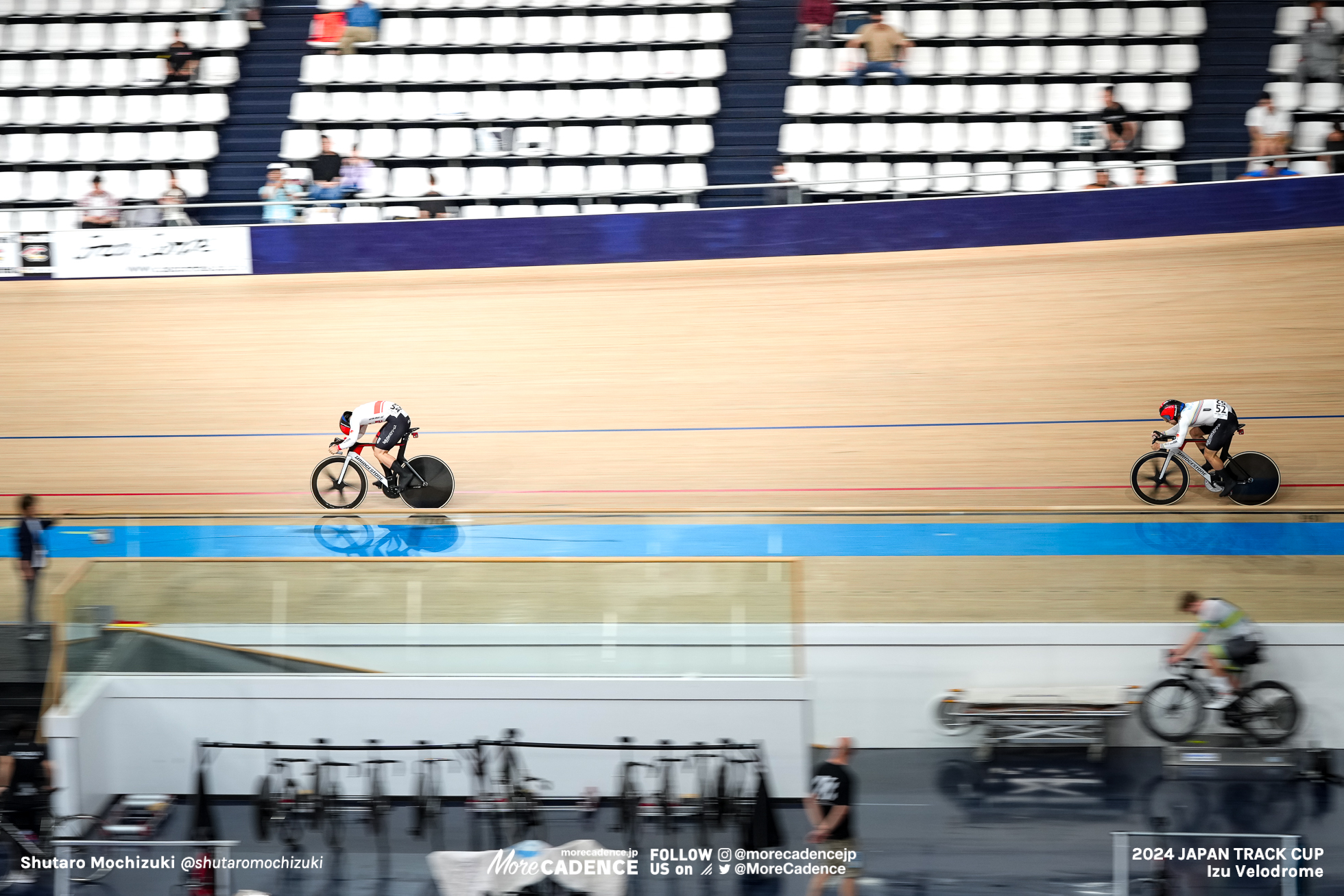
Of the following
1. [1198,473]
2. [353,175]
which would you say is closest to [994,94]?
[1198,473]

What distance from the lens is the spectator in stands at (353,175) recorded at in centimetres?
1102

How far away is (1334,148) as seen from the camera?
9891 mm

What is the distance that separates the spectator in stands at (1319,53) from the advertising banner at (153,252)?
9242mm

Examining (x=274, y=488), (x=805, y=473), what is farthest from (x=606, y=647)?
(x=274, y=488)

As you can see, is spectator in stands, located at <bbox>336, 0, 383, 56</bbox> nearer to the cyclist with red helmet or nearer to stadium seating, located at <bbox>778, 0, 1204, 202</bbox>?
stadium seating, located at <bbox>778, 0, 1204, 202</bbox>

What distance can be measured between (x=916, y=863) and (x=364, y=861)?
2.63 metres

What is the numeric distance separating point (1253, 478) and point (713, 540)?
3850 millimetres

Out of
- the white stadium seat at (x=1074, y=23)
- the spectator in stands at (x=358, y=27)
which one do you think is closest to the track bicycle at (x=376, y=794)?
the spectator in stands at (x=358, y=27)

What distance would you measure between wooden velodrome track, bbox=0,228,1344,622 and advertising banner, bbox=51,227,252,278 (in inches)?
5.3

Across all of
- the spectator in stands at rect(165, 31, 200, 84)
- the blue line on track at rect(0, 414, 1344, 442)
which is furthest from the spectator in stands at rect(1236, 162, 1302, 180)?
the spectator in stands at rect(165, 31, 200, 84)

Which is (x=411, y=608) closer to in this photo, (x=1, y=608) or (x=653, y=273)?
(x=1, y=608)

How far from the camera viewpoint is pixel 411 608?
6.82 m

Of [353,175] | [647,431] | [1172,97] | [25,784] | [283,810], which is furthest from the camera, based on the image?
[1172,97]

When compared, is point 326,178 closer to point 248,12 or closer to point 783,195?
point 248,12
